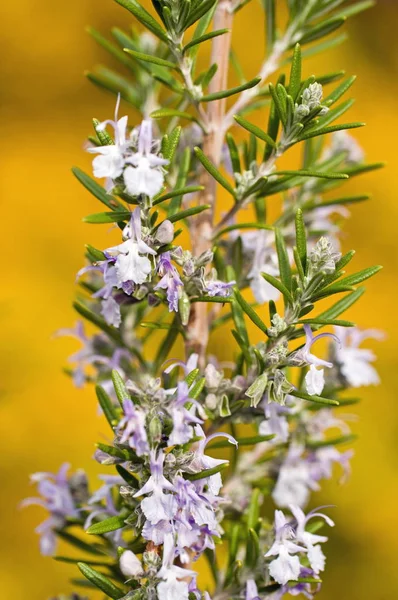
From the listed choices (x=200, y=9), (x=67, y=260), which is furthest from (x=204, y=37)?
(x=67, y=260)

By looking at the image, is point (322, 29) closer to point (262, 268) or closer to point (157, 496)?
point (262, 268)

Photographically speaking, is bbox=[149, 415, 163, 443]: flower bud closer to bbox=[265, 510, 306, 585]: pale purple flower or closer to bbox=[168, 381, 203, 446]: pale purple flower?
bbox=[168, 381, 203, 446]: pale purple flower

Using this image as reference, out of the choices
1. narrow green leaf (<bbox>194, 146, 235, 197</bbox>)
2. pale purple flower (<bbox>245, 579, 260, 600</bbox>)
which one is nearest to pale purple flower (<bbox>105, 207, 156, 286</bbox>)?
narrow green leaf (<bbox>194, 146, 235, 197</bbox>)

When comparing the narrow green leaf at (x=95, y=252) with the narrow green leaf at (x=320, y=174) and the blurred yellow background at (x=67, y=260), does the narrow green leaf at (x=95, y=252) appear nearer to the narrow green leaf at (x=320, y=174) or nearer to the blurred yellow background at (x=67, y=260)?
the narrow green leaf at (x=320, y=174)

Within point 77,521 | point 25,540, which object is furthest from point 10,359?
point 77,521

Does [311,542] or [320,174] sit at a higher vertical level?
[320,174]

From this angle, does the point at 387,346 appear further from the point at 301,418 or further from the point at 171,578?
the point at 171,578

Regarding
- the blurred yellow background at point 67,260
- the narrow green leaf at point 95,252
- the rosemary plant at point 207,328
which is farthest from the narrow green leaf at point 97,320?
the blurred yellow background at point 67,260
